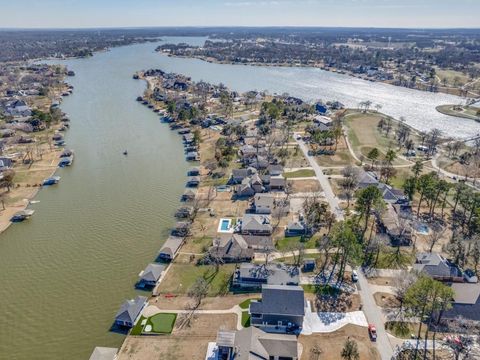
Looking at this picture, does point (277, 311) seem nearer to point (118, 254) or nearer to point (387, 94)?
point (118, 254)

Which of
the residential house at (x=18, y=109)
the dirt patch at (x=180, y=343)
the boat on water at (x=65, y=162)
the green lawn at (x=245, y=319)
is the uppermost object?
the residential house at (x=18, y=109)

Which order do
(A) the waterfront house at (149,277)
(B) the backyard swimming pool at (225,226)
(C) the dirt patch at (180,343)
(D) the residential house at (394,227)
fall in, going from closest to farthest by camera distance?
(C) the dirt patch at (180,343) < (A) the waterfront house at (149,277) < (D) the residential house at (394,227) < (B) the backyard swimming pool at (225,226)

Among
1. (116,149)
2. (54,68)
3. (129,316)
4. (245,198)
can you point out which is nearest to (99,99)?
(116,149)

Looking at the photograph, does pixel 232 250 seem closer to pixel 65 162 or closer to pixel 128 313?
pixel 128 313

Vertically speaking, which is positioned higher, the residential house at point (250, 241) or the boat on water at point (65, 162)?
the boat on water at point (65, 162)

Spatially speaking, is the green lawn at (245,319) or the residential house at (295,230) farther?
the residential house at (295,230)

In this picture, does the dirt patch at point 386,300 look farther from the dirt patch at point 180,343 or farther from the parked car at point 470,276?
the dirt patch at point 180,343

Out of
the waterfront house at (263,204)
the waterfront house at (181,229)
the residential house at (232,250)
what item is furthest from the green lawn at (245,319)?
the waterfront house at (263,204)

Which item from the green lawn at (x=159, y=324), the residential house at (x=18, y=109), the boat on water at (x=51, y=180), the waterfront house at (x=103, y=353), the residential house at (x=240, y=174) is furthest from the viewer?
the residential house at (x=18, y=109)
